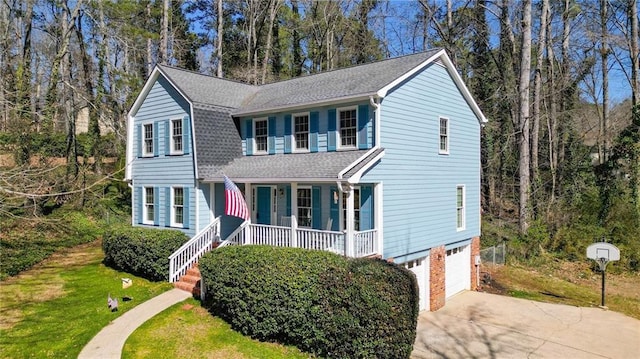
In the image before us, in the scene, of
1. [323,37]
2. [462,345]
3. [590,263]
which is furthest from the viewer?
[323,37]

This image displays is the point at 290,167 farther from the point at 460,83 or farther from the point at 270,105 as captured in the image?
the point at 460,83

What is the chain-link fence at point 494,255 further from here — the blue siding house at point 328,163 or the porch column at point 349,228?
the porch column at point 349,228

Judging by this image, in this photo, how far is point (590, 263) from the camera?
63.7 feet

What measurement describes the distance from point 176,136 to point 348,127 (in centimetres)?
704

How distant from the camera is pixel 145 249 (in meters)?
14.2

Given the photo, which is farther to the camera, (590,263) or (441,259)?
(590,263)

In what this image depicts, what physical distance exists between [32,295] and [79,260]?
183 inches

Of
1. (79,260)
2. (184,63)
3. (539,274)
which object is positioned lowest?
(539,274)

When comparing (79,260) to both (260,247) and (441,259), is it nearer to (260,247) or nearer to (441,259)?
(260,247)

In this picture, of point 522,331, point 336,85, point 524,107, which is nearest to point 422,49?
point 524,107

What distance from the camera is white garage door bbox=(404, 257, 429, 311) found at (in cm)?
1424

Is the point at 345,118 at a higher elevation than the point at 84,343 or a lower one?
higher

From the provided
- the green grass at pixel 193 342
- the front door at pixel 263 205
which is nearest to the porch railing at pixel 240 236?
the front door at pixel 263 205

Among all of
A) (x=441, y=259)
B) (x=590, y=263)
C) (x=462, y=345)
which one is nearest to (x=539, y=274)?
(x=590, y=263)
